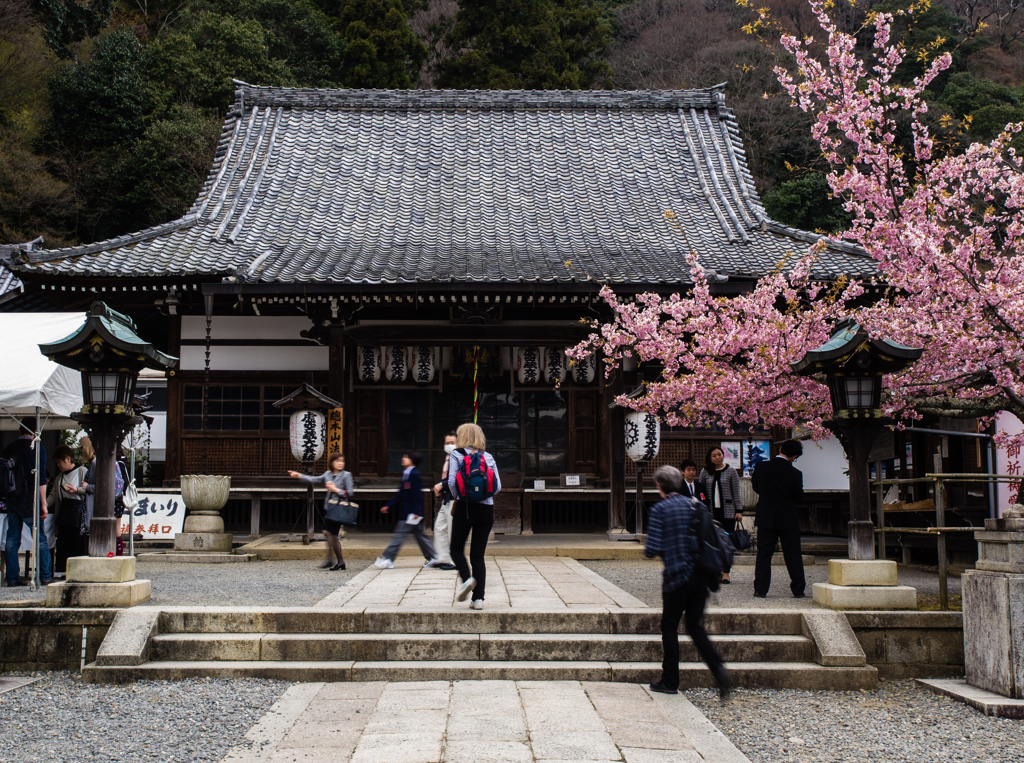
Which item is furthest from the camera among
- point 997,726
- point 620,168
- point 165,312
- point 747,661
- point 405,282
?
point 620,168

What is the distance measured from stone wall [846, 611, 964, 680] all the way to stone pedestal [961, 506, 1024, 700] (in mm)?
256

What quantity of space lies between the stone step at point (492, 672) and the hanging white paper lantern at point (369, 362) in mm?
7192

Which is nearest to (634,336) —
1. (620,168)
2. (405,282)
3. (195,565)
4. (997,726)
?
(405,282)

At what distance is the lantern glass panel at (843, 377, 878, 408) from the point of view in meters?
6.84

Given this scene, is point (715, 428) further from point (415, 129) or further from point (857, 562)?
point (415, 129)

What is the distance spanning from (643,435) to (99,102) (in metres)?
22.9

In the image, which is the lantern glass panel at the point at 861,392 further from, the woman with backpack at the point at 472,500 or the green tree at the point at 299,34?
the green tree at the point at 299,34

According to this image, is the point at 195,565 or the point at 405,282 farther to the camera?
the point at 405,282

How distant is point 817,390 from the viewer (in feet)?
27.2

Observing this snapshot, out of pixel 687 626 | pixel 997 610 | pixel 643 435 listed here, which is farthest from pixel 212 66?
pixel 997 610

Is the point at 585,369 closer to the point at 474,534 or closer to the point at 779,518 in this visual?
the point at 779,518

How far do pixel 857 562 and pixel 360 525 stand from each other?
8.45 metres

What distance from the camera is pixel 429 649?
19.8 ft

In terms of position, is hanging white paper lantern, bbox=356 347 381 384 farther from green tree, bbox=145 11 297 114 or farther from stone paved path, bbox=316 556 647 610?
green tree, bbox=145 11 297 114
